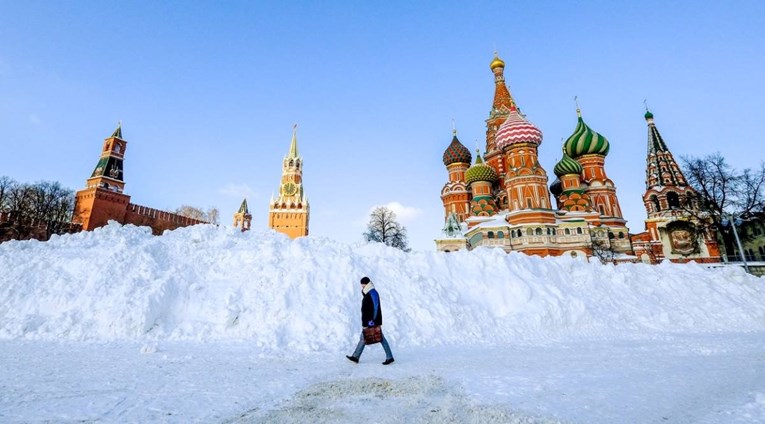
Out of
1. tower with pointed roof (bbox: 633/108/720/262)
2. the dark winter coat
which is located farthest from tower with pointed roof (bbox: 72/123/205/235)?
tower with pointed roof (bbox: 633/108/720/262)

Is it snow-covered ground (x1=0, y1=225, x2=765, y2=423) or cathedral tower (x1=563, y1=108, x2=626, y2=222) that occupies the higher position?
cathedral tower (x1=563, y1=108, x2=626, y2=222)

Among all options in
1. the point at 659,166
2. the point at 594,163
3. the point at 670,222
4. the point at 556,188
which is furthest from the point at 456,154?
the point at 670,222

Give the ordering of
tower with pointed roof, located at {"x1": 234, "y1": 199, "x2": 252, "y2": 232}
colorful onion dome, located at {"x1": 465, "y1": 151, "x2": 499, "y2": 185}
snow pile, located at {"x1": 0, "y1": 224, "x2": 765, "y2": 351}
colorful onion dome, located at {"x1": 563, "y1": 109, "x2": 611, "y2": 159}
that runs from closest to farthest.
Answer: snow pile, located at {"x1": 0, "y1": 224, "x2": 765, "y2": 351}
colorful onion dome, located at {"x1": 563, "y1": 109, "x2": 611, "y2": 159}
colorful onion dome, located at {"x1": 465, "y1": 151, "x2": 499, "y2": 185}
tower with pointed roof, located at {"x1": 234, "y1": 199, "x2": 252, "y2": 232}

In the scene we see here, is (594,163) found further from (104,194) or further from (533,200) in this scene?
(104,194)

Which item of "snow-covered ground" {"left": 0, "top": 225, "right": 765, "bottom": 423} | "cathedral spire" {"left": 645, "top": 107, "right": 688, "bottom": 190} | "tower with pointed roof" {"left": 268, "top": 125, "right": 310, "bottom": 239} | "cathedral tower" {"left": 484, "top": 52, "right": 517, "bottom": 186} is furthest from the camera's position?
"tower with pointed roof" {"left": 268, "top": 125, "right": 310, "bottom": 239}

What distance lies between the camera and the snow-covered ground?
3504mm

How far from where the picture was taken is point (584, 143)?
41500mm

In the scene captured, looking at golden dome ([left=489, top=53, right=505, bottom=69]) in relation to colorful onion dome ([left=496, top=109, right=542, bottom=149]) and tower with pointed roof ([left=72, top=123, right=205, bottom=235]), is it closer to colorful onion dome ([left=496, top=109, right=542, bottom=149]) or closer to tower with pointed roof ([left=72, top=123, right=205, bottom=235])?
colorful onion dome ([left=496, top=109, right=542, bottom=149])

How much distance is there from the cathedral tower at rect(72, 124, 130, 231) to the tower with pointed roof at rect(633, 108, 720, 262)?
5371cm

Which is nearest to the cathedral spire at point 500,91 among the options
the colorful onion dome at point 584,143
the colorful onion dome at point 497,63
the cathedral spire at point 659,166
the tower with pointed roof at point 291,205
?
the colorful onion dome at point 497,63

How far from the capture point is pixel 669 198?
36.3 m

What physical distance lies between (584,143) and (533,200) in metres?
13.2

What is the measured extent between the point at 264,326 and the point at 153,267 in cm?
397

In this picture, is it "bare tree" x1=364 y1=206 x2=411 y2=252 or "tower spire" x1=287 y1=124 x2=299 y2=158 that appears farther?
"tower spire" x1=287 y1=124 x2=299 y2=158
